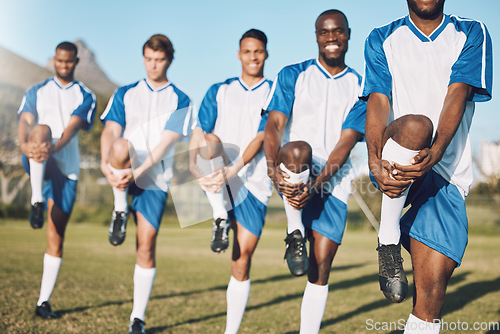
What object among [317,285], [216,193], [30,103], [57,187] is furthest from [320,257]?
[30,103]

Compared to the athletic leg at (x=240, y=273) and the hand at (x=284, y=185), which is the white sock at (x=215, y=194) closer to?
the athletic leg at (x=240, y=273)

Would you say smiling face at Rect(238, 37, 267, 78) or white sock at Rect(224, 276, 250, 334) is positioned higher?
smiling face at Rect(238, 37, 267, 78)

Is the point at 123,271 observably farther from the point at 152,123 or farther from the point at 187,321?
the point at 152,123

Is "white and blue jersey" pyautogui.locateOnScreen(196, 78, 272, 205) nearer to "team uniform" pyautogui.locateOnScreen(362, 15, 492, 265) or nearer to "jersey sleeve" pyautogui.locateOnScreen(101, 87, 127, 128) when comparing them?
"jersey sleeve" pyautogui.locateOnScreen(101, 87, 127, 128)

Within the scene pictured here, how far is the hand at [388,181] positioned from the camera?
2.15 metres

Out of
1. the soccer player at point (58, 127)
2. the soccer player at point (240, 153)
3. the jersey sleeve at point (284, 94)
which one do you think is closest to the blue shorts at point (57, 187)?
the soccer player at point (58, 127)

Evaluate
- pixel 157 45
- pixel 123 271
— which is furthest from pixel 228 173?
pixel 123 271

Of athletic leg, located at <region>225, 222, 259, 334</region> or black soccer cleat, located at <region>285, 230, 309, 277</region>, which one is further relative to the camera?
athletic leg, located at <region>225, 222, 259, 334</region>

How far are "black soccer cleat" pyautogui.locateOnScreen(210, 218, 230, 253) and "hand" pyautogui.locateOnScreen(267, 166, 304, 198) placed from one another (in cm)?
99

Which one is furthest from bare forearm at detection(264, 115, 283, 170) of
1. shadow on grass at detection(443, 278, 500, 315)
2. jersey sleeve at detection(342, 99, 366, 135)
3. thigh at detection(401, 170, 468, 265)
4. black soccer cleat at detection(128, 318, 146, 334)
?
shadow on grass at detection(443, 278, 500, 315)

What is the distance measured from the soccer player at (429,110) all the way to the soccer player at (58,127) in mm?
3498

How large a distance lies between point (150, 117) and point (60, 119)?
127cm

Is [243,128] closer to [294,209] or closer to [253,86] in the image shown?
[253,86]

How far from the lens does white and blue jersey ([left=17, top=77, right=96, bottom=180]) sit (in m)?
5.01
